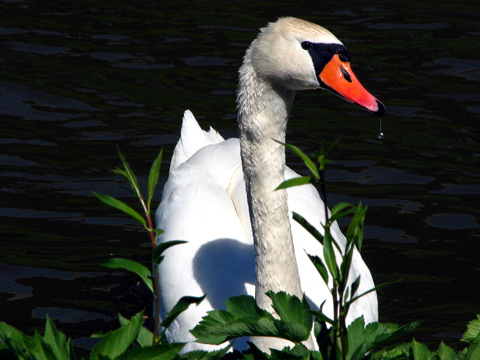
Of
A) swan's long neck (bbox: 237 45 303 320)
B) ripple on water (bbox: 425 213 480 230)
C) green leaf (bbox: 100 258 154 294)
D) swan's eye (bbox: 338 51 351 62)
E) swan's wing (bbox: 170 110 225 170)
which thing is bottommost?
ripple on water (bbox: 425 213 480 230)

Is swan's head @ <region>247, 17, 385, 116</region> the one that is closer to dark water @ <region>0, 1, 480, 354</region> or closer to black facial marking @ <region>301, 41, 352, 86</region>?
black facial marking @ <region>301, 41, 352, 86</region>

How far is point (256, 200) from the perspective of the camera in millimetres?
4035

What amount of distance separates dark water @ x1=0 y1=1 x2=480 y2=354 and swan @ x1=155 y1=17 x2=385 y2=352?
69cm

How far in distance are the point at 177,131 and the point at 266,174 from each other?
12.8ft

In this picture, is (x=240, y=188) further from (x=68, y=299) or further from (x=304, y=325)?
(x=304, y=325)

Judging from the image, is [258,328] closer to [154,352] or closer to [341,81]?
[154,352]

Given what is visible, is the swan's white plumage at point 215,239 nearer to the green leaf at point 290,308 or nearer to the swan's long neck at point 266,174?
the swan's long neck at point 266,174

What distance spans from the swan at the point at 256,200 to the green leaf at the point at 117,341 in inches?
32.0

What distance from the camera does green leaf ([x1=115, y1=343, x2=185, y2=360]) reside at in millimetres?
2199

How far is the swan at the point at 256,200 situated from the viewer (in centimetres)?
376

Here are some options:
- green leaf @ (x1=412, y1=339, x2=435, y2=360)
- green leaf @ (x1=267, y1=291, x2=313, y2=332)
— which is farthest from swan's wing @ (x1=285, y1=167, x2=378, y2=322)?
green leaf @ (x1=267, y1=291, x2=313, y2=332)

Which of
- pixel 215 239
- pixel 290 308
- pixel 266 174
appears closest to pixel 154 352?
pixel 290 308

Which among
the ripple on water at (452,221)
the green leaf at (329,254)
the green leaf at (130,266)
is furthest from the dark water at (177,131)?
the green leaf at (329,254)

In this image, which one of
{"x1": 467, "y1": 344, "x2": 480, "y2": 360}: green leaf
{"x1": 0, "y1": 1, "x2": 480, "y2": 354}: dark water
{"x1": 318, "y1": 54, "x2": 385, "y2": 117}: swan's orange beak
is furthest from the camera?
{"x1": 0, "y1": 1, "x2": 480, "y2": 354}: dark water
